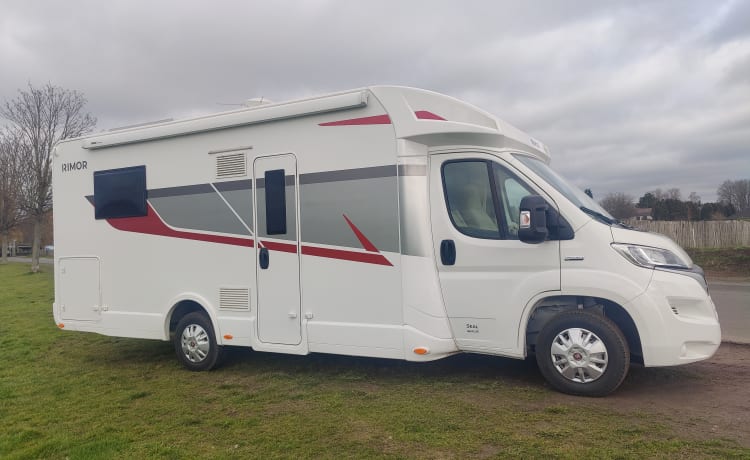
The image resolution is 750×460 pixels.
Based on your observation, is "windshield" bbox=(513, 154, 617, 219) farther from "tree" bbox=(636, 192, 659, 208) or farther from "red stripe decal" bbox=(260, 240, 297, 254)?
"tree" bbox=(636, 192, 659, 208)

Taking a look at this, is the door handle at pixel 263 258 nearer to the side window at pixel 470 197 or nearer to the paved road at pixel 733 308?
the side window at pixel 470 197

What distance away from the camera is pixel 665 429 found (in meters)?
4.28

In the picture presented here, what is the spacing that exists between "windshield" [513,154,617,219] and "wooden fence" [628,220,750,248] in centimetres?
1676

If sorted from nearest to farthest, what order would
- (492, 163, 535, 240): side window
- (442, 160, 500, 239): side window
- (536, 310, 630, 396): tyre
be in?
(536, 310, 630, 396): tyre
(492, 163, 535, 240): side window
(442, 160, 500, 239): side window

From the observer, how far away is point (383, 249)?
560 centimetres

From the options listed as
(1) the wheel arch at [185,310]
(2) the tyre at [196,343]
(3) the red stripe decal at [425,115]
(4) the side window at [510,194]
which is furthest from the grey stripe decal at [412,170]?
(2) the tyre at [196,343]

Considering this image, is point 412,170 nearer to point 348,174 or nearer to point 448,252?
point 348,174

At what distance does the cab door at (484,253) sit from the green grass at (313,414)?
675 mm

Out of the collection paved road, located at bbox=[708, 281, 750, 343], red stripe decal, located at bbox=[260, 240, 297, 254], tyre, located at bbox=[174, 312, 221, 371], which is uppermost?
red stripe decal, located at bbox=[260, 240, 297, 254]

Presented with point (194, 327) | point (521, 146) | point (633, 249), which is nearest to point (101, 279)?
point (194, 327)

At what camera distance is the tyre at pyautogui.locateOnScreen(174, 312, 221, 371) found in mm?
6617

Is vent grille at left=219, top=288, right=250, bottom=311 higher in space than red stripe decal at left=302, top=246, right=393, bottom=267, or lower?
lower

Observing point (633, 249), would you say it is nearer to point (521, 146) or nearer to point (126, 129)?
point (521, 146)

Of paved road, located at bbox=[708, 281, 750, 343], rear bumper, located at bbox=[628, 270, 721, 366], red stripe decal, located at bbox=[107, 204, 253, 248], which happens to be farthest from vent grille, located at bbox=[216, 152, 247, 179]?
paved road, located at bbox=[708, 281, 750, 343]
